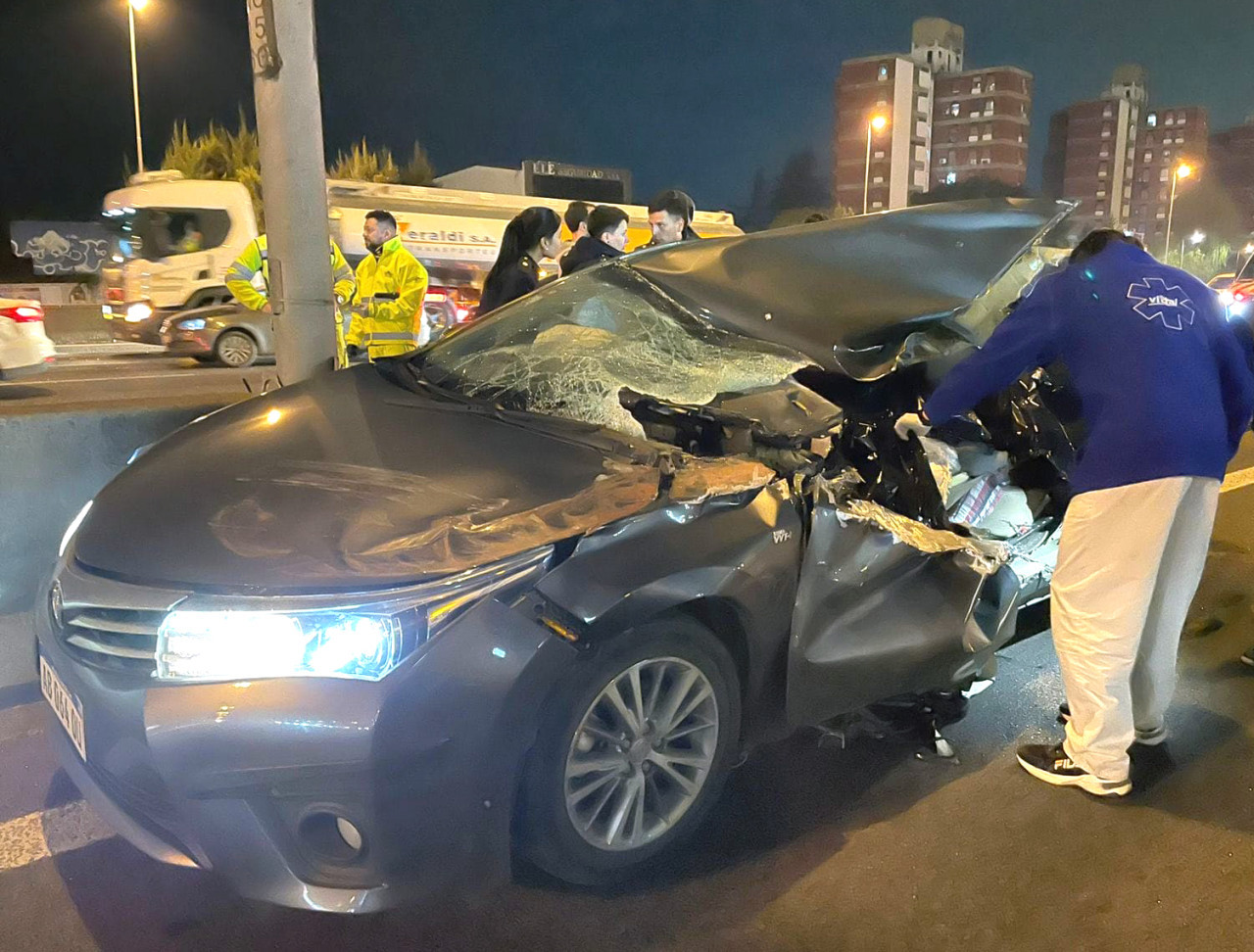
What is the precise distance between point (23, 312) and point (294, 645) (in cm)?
828

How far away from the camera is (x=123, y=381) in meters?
11.0

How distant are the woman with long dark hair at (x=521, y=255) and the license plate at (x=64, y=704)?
10.3 ft

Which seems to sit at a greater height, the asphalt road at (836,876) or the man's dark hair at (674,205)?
the man's dark hair at (674,205)

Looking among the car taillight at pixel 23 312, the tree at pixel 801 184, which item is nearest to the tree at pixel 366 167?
the car taillight at pixel 23 312

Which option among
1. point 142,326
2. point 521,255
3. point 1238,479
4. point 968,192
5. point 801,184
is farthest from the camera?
point 801,184

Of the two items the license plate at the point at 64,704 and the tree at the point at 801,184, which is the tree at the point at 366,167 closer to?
the license plate at the point at 64,704

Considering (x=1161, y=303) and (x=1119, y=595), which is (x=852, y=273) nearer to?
(x=1161, y=303)

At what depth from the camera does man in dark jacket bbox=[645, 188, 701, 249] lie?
5961 mm

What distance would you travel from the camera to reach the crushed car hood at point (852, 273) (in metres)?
3.01

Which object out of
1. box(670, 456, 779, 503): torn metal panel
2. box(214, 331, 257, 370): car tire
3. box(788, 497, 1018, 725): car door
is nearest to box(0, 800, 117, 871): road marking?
box(670, 456, 779, 503): torn metal panel

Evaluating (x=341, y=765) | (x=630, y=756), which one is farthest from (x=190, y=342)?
(x=341, y=765)

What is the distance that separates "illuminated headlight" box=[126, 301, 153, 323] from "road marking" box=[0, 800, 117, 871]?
13187mm

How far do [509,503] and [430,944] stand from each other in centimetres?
103

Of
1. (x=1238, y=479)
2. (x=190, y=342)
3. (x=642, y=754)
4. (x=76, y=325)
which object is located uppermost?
(x=642, y=754)
